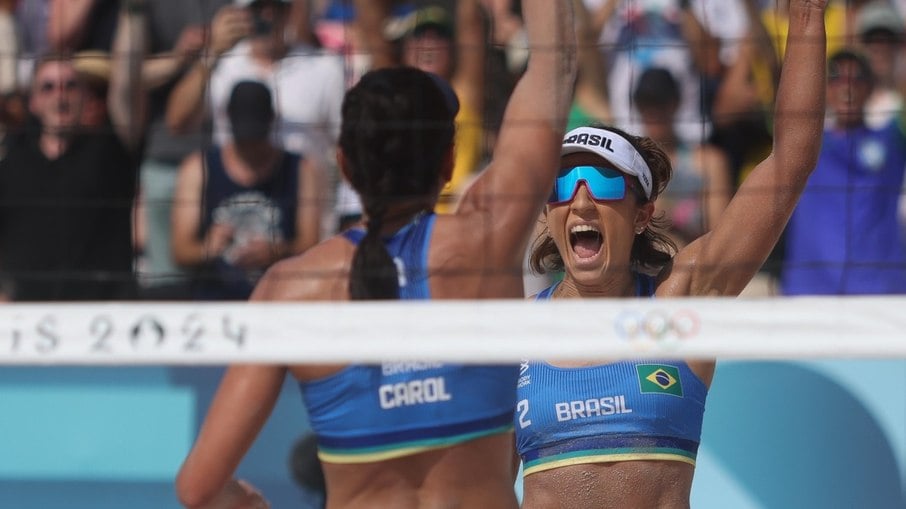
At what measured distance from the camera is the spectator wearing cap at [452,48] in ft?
15.0

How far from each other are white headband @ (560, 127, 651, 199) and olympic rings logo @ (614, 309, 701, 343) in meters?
0.51

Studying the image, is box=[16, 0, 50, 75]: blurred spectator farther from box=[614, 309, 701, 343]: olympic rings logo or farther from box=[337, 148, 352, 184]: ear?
box=[614, 309, 701, 343]: olympic rings logo

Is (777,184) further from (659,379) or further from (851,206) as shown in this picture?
(851,206)

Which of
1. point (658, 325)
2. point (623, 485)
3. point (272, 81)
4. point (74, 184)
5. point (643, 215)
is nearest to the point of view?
point (658, 325)

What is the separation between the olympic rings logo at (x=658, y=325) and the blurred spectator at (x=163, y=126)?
2.23 meters

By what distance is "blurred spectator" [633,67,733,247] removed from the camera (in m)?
4.49

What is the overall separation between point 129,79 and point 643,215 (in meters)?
1.96

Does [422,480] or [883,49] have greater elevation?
[883,49]

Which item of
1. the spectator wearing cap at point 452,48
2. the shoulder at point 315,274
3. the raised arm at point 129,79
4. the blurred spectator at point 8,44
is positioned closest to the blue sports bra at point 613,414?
the shoulder at point 315,274

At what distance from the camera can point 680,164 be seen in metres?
4.66

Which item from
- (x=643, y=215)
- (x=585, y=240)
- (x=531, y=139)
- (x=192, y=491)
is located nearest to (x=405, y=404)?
(x=192, y=491)

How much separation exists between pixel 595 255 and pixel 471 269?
0.65 m

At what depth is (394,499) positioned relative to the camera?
2361 mm

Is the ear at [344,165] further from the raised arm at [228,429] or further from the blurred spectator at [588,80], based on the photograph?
the blurred spectator at [588,80]
